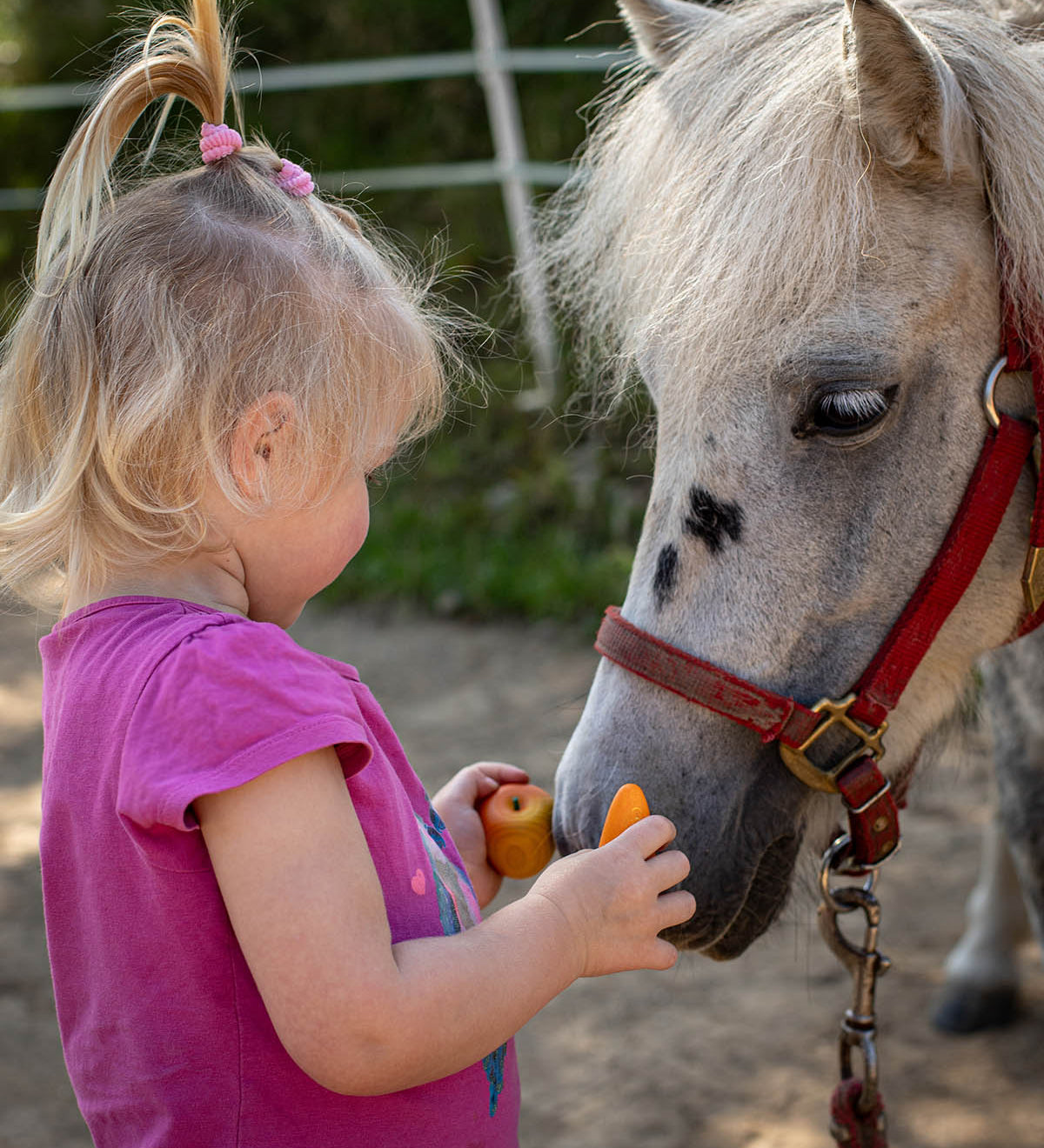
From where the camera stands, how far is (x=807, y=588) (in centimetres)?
122

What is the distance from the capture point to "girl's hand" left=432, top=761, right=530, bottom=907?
1260 mm

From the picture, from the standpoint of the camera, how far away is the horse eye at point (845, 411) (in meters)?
1.18

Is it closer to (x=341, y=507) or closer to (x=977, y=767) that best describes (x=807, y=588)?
(x=341, y=507)

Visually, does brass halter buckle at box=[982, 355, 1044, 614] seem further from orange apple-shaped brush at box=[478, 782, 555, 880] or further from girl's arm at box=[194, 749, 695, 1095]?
girl's arm at box=[194, 749, 695, 1095]

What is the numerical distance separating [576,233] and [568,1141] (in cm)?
160

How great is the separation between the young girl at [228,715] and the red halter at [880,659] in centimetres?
25

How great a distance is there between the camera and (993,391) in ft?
4.02

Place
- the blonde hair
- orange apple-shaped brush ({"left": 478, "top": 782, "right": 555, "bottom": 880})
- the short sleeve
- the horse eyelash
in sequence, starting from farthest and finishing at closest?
1. orange apple-shaped brush ({"left": 478, "top": 782, "right": 555, "bottom": 880})
2. the horse eyelash
3. the blonde hair
4. the short sleeve

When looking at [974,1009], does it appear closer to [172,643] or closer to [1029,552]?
[1029,552]

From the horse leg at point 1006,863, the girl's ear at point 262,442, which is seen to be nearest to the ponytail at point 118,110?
the girl's ear at point 262,442


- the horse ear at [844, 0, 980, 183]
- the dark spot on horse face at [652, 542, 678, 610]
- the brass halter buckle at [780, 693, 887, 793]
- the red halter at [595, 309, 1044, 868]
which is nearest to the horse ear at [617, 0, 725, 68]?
the horse ear at [844, 0, 980, 183]

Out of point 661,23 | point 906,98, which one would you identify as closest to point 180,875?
point 906,98

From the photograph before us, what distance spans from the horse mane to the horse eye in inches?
2.7

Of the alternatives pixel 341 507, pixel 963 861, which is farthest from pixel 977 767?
pixel 341 507
